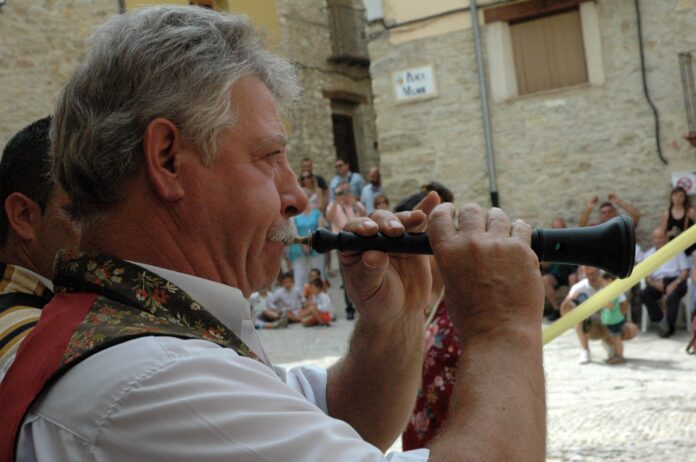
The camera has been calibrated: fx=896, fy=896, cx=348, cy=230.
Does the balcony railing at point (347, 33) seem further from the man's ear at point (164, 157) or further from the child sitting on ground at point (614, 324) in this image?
the man's ear at point (164, 157)

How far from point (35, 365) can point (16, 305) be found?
34.7 inches

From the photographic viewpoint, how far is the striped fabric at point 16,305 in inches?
65.9

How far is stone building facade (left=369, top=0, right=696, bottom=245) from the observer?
1103 centimetres

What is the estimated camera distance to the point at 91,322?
1210 millimetres

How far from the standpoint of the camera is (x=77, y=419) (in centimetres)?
110

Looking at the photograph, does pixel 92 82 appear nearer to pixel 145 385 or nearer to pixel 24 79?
pixel 145 385

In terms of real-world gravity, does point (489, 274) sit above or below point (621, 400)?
above

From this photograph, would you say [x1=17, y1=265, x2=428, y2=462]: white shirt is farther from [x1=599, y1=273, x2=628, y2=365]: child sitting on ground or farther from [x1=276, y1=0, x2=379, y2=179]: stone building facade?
[x1=276, y1=0, x2=379, y2=179]: stone building facade

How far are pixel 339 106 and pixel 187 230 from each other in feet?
55.1

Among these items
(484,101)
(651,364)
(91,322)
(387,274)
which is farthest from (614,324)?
(91,322)

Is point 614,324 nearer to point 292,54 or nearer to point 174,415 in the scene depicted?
point 174,415

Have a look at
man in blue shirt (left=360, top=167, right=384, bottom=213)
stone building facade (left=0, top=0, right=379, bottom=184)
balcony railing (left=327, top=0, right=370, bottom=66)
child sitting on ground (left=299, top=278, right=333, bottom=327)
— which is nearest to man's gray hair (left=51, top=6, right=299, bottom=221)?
child sitting on ground (left=299, top=278, right=333, bottom=327)

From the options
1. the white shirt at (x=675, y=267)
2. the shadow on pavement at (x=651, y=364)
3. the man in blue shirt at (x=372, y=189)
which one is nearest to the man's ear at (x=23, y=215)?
the shadow on pavement at (x=651, y=364)

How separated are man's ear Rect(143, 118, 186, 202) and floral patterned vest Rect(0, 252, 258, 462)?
0.14m
